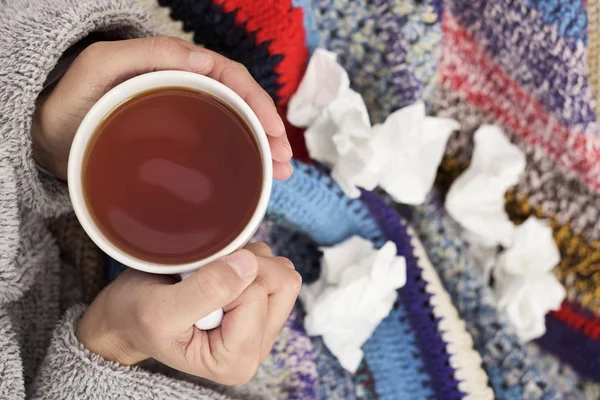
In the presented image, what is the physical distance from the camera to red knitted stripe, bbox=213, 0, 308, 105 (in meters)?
0.72

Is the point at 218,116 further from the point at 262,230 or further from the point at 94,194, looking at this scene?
the point at 262,230

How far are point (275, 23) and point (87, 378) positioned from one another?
0.46m

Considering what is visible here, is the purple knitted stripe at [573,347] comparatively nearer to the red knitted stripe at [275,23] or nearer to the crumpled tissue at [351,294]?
the crumpled tissue at [351,294]

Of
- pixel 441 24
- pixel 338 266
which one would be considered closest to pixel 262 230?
pixel 338 266

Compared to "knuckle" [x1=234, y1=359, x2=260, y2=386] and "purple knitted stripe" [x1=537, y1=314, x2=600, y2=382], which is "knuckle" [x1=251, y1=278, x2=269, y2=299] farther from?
"purple knitted stripe" [x1=537, y1=314, x2=600, y2=382]

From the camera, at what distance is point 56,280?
0.76 m

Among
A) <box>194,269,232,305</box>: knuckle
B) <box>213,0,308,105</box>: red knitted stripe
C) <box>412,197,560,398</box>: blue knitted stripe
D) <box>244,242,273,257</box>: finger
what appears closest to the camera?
<box>194,269,232,305</box>: knuckle

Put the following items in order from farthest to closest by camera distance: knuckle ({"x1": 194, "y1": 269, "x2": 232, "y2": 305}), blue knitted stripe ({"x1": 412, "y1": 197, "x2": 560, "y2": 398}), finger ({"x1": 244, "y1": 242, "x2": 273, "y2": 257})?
blue knitted stripe ({"x1": 412, "y1": 197, "x2": 560, "y2": 398})
finger ({"x1": 244, "y1": 242, "x2": 273, "y2": 257})
knuckle ({"x1": 194, "y1": 269, "x2": 232, "y2": 305})

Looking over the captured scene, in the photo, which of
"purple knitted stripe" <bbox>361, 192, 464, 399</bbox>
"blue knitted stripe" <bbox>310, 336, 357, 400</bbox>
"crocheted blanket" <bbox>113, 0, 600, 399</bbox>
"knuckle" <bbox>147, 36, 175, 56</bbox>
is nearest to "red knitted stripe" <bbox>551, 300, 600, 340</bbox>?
"crocheted blanket" <bbox>113, 0, 600, 399</bbox>

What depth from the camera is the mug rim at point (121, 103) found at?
1.65 ft

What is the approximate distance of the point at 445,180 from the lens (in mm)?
938

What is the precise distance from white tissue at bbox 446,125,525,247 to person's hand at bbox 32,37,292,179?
37 centimetres

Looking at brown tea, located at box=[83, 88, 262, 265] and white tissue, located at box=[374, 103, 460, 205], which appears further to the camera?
white tissue, located at box=[374, 103, 460, 205]

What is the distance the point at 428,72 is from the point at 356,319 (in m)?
0.36
